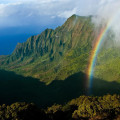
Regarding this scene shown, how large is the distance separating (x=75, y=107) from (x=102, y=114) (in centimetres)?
3033

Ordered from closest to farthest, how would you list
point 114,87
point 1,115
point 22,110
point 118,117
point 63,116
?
point 1,115 → point 22,110 → point 118,117 → point 63,116 → point 114,87

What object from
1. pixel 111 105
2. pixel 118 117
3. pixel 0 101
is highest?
pixel 0 101

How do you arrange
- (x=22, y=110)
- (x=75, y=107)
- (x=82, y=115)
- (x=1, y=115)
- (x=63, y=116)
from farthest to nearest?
(x=75, y=107) → (x=63, y=116) → (x=82, y=115) → (x=22, y=110) → (x=1, y=115)

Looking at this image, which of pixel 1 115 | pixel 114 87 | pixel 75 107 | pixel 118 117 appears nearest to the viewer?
pixel 1 115

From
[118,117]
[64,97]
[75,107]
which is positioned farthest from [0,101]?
[118,117]

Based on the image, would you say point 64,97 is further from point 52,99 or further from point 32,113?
point 32,113

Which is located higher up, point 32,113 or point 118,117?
point 32,113

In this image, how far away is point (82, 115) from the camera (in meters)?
81.9

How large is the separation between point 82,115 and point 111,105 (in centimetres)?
1886

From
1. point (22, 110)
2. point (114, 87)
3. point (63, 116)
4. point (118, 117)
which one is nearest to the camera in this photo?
point (22, 110)

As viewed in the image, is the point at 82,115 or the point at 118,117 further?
the point at 82,115

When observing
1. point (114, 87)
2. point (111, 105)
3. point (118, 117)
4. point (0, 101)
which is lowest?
point (118, 117)

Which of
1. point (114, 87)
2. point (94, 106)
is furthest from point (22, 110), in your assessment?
point (114, 87)

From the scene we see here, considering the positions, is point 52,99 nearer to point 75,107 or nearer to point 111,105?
point 75,107
